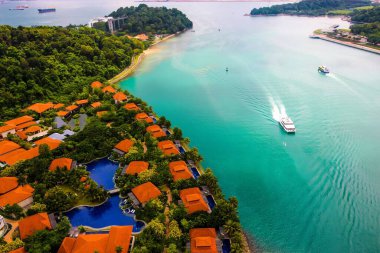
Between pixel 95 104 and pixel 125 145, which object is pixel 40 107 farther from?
pixel 125 145

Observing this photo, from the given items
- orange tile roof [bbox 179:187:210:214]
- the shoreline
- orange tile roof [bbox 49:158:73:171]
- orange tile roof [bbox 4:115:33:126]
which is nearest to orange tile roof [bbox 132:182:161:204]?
orange tile roof [bbox 179:187:210:214]

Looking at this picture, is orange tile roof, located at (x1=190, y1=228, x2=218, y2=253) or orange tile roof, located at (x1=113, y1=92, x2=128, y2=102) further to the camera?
orange tile roof, located at (x1=113, y1=92, x2=128, y2=102)

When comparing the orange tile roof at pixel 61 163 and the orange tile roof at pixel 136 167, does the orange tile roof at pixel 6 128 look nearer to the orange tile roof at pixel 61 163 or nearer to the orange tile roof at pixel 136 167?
the orange tile roof at pixel 61 163

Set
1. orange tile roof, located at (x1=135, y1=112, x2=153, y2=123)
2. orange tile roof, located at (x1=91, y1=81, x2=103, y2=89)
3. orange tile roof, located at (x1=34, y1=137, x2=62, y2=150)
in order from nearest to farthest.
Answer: orange tile roof, located at (x1=34, y1=137, x2=62, y2=150) → orange tile roof, located at (x1=135, y1=112, x2=153, y2=123) → orange tile roof, located at (x1=91, y1=81, x2=103, y2=89)

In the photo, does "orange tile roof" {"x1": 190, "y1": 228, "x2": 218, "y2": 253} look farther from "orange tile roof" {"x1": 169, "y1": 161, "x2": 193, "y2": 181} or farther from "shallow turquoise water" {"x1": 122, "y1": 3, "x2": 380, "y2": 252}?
"orange tile roof" {"x1": 169, "y1": 161, "x2": 193, "y2": 181}

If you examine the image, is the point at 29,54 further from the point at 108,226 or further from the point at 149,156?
the point at 108,226

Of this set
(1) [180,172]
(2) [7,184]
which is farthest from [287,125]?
(2) [7,184]
